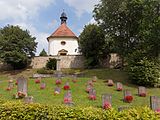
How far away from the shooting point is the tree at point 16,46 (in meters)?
47.1

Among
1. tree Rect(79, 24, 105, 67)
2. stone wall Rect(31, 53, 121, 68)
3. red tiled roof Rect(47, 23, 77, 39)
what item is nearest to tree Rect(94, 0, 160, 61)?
tree Rect(79, 24, 105, 67)

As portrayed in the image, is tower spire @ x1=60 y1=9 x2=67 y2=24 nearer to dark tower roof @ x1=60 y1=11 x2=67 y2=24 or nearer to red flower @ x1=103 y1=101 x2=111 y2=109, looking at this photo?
dark tower roof @ x1=60 y1=11 x2=67 y2=24

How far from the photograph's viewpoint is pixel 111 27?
39.3 m

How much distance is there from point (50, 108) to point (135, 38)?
30.0 m

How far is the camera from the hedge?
9.14 meters

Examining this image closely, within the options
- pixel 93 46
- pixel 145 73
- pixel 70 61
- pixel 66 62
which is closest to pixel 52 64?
pixel 66 62

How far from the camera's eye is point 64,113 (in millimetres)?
9867

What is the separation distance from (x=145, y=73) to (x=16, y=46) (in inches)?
935

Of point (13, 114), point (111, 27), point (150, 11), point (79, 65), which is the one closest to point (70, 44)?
point (79, 65)

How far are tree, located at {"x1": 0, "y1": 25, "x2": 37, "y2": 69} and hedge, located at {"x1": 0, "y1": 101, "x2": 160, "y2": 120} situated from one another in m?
36.7

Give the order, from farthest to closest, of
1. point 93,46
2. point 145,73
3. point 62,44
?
point 62,44
point 93,46
point 145,73

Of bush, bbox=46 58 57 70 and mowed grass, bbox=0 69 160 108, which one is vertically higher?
bush, bbox=46 58 57 70

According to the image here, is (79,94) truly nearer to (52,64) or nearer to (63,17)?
(52,64)

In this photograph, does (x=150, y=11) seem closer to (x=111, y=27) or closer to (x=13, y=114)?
(x=111, y=27)
